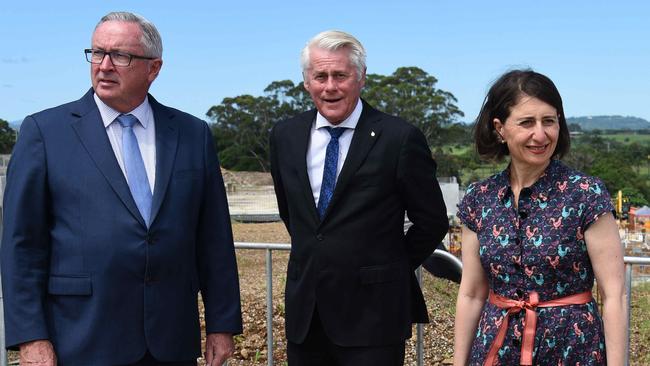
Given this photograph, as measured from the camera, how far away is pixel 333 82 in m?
2.84

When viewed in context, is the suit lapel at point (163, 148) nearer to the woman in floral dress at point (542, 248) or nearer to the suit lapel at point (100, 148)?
the suit lapel at point (100, 148)

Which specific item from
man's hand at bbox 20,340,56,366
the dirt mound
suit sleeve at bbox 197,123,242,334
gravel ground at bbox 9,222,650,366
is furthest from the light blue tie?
the dirt mound

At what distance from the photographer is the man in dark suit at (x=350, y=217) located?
2793 mm

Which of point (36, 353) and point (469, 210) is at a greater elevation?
point (469, 210)

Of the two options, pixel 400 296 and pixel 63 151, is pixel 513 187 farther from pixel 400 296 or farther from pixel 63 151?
pixel 63 151

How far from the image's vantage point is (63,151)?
2494mm

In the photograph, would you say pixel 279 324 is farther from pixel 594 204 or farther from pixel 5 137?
pixel 5 137

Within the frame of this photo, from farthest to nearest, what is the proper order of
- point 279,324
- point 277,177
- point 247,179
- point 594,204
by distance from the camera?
point 247,179 → point 279,324 → point 277,177 → point 594,204

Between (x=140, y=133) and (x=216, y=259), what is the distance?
0.54m

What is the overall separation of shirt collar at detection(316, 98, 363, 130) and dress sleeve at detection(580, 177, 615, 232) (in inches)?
38.3

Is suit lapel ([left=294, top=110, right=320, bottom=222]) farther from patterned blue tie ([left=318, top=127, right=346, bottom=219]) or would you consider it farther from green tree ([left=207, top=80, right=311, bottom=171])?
A: green tree ([left=207, top=80, right=311, bottom=171])

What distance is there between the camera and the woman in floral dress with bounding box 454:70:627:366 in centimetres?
226

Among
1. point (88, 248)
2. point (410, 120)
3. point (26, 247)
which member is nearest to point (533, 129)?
point (88, 248)

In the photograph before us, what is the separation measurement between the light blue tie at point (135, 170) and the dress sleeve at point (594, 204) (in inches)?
56.2
